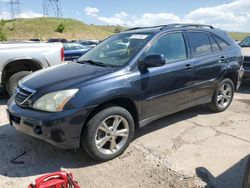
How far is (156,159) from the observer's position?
151 inches

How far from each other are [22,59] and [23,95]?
3032 mm

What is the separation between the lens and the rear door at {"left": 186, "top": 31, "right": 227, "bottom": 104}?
16.1 ft

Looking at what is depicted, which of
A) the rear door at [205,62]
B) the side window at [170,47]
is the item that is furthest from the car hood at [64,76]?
the rear door at [205,62]

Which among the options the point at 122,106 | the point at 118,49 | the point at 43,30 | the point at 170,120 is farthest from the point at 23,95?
the point at 43,30

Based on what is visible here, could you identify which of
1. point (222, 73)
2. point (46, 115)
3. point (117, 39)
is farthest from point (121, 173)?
point (222, 73)

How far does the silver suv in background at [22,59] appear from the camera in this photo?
6406 mm

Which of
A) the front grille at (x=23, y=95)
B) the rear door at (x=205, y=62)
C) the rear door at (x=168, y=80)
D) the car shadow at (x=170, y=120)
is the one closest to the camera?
the front grille at (x=23, y=95)

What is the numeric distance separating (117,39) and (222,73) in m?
2.11

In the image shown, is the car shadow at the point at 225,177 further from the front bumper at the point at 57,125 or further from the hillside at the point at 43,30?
the hillside at the point at 43,30

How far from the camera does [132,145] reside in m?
4.27

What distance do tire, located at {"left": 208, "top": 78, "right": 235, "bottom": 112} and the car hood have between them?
2541 mm

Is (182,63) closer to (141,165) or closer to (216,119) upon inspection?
(216,119)

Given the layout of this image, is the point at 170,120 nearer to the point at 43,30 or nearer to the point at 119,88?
the point at 119,88

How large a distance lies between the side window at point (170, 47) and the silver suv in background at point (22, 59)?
3211mm
